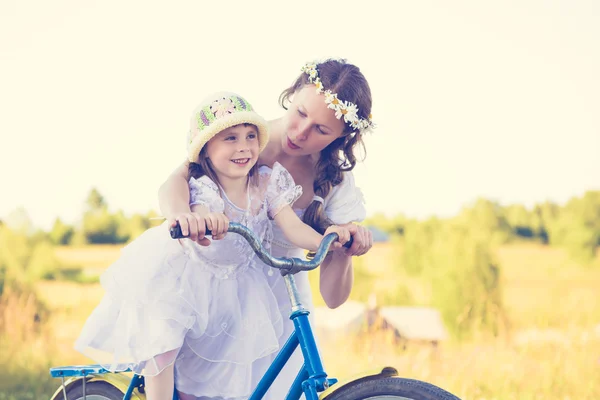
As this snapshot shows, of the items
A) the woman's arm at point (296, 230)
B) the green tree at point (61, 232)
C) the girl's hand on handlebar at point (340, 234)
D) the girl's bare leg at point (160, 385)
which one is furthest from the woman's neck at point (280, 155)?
the green tree at point (61, 232)

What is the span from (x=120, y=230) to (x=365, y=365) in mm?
3216

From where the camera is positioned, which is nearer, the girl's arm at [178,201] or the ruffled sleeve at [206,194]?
the girl's arm at [178,201]

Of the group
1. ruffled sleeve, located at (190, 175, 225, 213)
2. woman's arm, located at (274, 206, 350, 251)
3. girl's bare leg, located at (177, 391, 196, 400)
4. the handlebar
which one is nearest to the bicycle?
the handlebar

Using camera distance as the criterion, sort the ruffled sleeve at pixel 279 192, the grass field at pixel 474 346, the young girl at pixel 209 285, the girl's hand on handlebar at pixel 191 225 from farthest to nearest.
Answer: the grass field at pixel 474 346 < the ruffled sleeve at pixel 279 192 < the young girl at pixel 209 285 < the girl's hand on handlebar at pixel 191 225

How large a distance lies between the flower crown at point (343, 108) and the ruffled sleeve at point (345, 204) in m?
0.20

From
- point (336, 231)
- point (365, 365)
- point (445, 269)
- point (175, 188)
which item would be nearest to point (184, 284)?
point (175, 188)

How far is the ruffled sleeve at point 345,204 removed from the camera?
2.49 m

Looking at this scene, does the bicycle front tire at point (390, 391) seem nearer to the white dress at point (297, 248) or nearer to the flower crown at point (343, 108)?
the white dress at point (297, 248)

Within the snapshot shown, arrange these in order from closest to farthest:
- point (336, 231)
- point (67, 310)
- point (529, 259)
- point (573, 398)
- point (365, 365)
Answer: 1. point (336, 231)
2. point (573, 398)
3. point (365, 365)
4. point (67, 310)
5. point (529, 259)

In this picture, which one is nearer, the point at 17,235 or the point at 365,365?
the point at 365,365

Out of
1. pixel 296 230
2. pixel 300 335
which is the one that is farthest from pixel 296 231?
pixel 300 335

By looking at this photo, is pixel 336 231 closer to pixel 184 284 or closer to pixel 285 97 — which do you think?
pixel 184 284

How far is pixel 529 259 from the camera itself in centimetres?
711

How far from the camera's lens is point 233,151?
216cm
